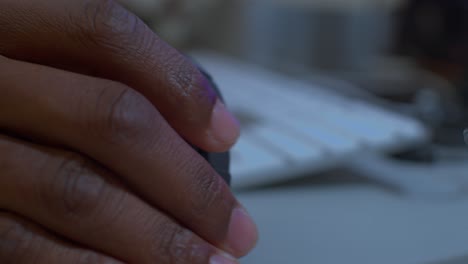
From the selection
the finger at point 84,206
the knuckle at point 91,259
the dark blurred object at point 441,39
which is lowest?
the knuckle at point 91,259

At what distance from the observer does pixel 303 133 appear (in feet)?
1.81

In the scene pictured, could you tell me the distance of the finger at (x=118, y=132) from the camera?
24 cm

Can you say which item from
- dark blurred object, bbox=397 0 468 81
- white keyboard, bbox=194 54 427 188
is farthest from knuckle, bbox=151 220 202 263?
dark blurred object, bbox=397 0 468 81

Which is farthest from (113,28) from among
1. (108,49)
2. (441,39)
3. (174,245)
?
(441,39)

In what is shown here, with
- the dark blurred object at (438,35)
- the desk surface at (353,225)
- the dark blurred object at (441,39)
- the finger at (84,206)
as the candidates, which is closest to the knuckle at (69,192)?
the finger at (84,206)

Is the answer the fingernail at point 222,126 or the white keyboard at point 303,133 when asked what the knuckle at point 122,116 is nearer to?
the fingernail at point 222,126

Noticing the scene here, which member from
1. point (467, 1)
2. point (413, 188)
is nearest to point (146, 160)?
point (413, 188)

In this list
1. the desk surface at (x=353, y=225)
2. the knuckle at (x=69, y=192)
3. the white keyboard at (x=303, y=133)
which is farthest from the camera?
the white keyboard at (x=303, y=133)

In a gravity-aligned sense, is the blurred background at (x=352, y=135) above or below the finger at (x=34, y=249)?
above

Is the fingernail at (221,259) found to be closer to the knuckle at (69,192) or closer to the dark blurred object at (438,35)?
the knuckle at (69,192)

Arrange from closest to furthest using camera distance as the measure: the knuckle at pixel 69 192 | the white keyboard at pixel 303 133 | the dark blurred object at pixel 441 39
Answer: the knuckle at pixel 69 192 → the white keyboard at pixel 303 133 → the dark blurred object at pixel 441 39

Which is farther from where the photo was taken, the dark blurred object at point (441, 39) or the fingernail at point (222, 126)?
the dark blurred object at point (441, 39)

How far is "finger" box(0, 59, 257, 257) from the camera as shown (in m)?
0.24

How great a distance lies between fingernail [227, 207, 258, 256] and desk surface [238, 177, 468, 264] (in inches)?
2.9
